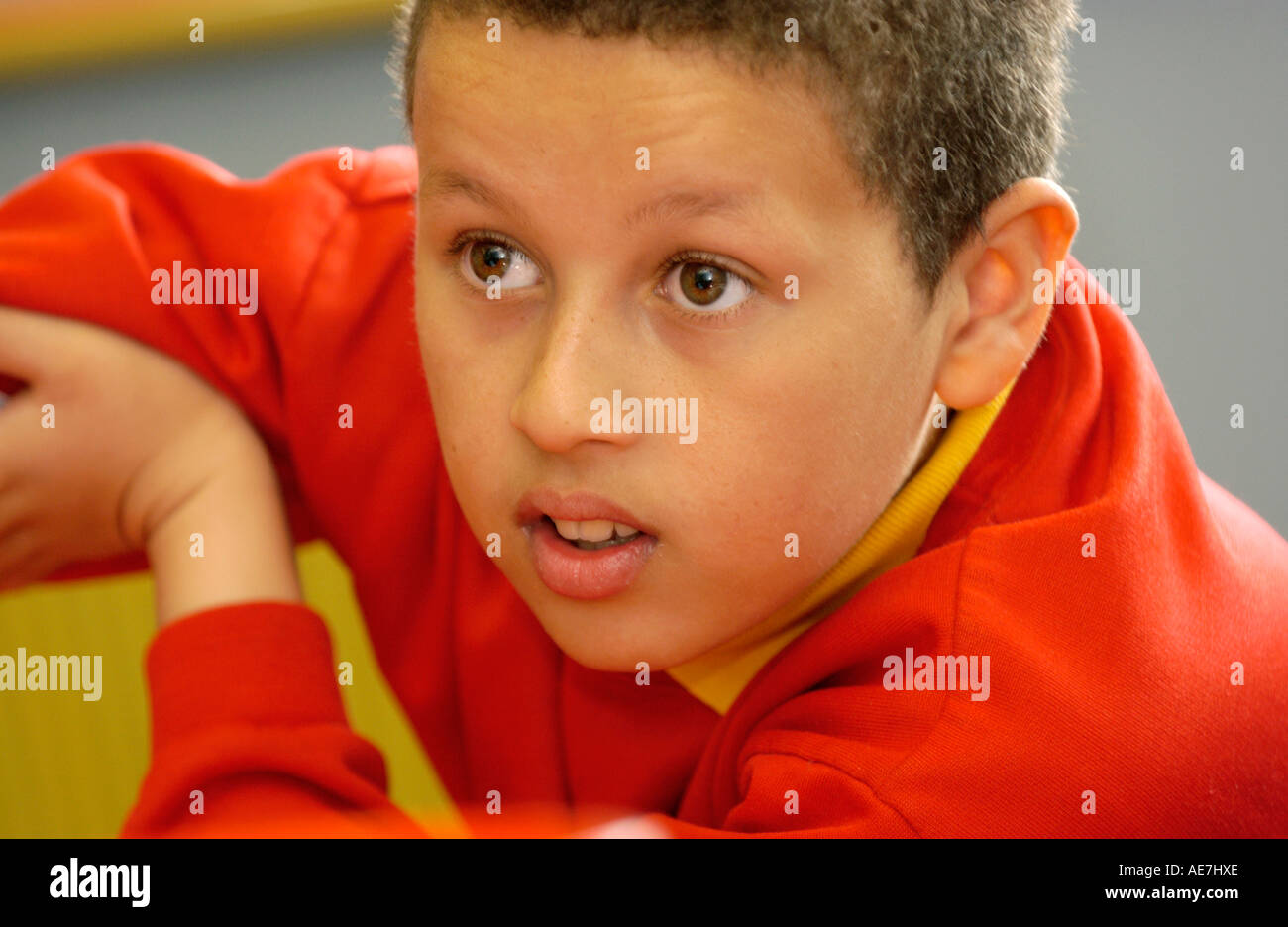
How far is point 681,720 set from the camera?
606 millimetres

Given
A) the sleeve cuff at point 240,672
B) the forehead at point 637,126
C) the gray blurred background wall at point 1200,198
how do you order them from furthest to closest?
the gray blurred background wall at point 1200,198, the sleeve cuff at point 240,672, the forehead at point 637,126

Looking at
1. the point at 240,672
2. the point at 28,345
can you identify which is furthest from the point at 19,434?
the point at 240,672

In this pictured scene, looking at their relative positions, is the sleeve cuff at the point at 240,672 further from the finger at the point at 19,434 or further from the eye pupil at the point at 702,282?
the eye pupil at the point at 702,282

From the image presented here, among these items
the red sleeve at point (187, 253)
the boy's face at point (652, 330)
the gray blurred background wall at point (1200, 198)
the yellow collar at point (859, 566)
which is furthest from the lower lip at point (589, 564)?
the gray blurred background wall at point (1200, 198)

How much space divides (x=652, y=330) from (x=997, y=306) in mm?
145

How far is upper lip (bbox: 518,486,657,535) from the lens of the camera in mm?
463

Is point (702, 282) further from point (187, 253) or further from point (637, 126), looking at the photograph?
point (187, 253)

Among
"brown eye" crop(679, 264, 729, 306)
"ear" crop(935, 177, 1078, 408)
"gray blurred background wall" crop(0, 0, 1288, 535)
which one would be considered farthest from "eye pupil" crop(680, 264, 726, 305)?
"gray blurred background wall" crop(0, 0, 1288, 535)

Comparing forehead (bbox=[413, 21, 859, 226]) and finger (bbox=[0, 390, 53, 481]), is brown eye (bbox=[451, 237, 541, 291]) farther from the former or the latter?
finger (bbox=[0, 390, 53, 481])

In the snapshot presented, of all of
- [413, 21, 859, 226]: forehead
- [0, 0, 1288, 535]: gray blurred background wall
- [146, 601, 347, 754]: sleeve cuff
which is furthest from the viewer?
[0, 0, 1288, 535]: gray blurred background wall

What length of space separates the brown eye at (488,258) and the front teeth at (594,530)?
9 centimetres

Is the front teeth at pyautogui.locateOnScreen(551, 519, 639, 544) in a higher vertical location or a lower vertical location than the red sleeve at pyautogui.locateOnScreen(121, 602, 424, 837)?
higher

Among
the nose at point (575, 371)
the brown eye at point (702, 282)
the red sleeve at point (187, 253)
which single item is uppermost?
the red sleeve at point (187, 253)

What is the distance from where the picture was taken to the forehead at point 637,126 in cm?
42
